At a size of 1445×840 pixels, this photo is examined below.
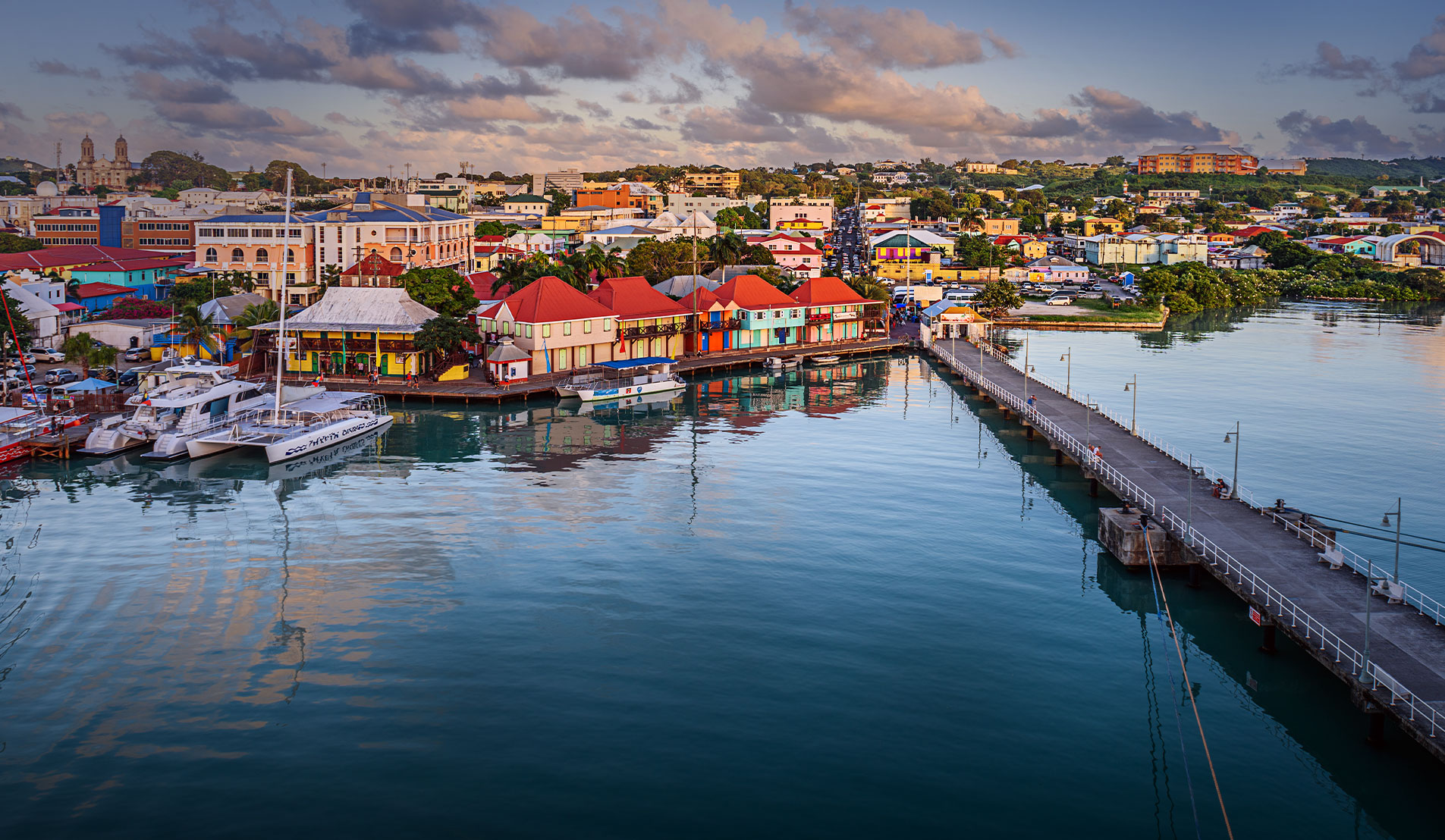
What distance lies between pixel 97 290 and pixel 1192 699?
285 ft

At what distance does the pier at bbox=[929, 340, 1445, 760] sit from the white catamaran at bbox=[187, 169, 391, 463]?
33895 millimetres

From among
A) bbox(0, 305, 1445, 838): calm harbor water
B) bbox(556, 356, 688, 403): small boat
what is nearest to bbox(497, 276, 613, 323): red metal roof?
bbox(556, 356, 688, 403): small boat

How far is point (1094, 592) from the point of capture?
3397cm

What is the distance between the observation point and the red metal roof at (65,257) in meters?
90.3

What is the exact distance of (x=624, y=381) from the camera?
69188 millimetres

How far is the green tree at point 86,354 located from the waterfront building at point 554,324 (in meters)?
21.9

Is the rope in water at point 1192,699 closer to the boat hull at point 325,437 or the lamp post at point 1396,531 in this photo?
the lamp post at point 1396,531

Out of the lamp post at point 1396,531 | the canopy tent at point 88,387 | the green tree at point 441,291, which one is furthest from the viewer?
the green tree at point 441,291

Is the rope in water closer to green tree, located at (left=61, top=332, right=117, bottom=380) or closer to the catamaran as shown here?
the catamaran

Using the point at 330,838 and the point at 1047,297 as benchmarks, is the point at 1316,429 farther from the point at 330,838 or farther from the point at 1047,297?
the point at 1047,297

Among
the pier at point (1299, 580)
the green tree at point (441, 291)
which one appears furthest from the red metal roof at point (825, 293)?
the pier at point (1299, 580)

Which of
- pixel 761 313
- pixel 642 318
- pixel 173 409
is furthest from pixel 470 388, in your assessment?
pixel 761 313

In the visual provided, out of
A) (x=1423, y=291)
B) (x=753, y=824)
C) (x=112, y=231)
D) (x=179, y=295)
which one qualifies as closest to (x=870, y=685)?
(x=753, y=824)

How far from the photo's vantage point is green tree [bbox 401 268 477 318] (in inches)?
2844
